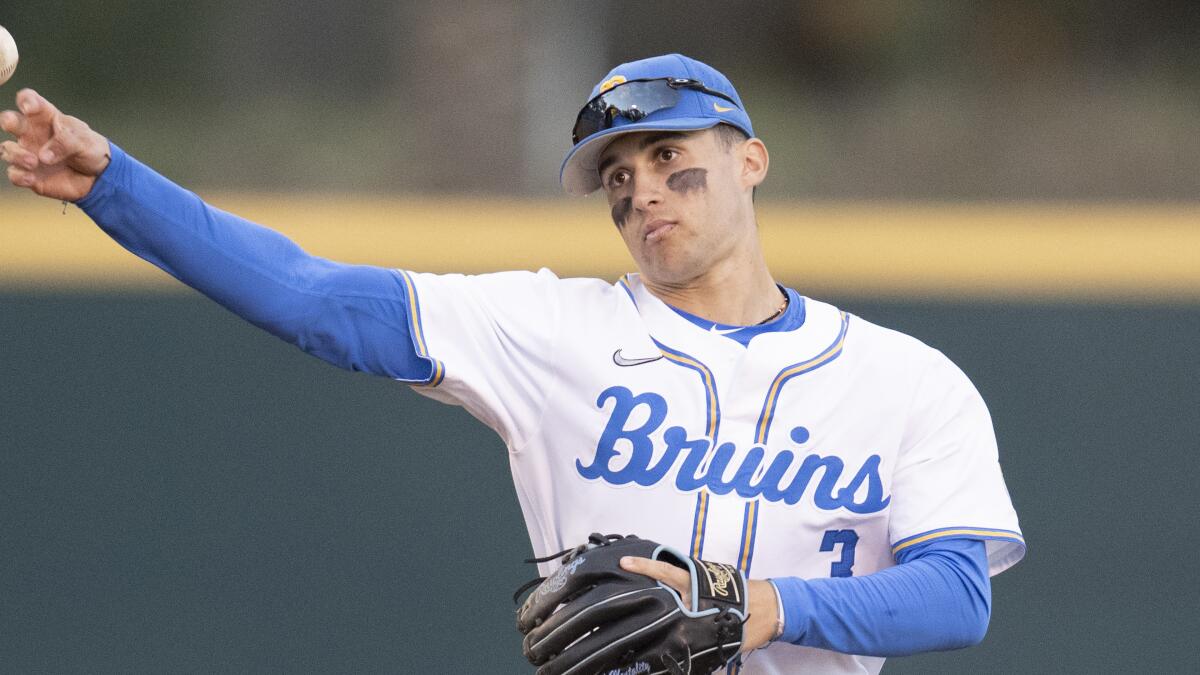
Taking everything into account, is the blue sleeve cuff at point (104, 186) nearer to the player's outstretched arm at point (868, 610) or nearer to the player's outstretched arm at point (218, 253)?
the player's outstretched arm at point (218, 253)

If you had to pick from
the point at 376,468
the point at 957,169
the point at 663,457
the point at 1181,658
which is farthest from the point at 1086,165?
the point at 663,457

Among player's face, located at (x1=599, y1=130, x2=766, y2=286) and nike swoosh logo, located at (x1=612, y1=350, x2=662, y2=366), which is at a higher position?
player's face, located at (x1=599, y1=130, x2=766, y2=286)

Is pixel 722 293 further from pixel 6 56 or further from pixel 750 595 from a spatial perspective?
pixel 6 56

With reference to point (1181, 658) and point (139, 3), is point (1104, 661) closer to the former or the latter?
point (1181, 658)

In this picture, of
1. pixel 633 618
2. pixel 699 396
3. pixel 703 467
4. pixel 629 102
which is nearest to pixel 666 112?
pixel 629 102

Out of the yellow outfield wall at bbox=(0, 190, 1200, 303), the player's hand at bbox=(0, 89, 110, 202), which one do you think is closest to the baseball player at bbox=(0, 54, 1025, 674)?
the player's hand at bbox=(0, 89, 110, 202)

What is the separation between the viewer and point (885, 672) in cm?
429

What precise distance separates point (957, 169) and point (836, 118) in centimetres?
61

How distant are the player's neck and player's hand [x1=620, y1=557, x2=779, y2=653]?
52cm

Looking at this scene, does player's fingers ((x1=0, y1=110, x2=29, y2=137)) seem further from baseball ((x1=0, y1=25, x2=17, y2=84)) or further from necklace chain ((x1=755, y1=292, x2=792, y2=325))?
necklace chain ((x1=755, y1=292, x2=792, y2=325))

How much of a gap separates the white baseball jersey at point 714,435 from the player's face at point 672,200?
0.34 ft

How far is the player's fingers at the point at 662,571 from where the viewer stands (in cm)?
203

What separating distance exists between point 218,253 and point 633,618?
2.49 feet

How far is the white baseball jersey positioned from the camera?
2256 mm
